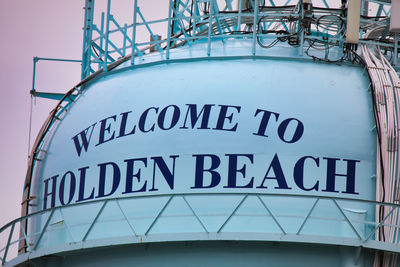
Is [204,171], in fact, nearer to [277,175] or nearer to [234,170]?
[234,170]

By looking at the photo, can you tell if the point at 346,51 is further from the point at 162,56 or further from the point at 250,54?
the point at 162,56

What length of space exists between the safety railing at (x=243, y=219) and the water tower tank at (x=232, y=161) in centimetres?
3

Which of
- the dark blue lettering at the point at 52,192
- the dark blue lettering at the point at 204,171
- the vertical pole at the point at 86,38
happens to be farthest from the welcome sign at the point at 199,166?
the vertical pole at the point at 86,38

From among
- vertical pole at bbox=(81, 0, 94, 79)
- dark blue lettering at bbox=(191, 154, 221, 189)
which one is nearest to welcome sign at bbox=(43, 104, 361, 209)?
dark blue lettering at bbox=(191, 154, 221, 189)

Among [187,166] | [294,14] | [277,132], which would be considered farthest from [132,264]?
[294,14]

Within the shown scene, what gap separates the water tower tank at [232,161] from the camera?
20.3 m

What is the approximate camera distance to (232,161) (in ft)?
68.9

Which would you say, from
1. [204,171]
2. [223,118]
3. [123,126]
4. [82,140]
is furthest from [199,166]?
[82,140]

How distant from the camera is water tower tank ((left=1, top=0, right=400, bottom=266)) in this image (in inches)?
798

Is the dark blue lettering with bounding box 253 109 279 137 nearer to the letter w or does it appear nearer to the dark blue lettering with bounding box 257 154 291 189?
the dark blue lettering with bounding box 257 154 291 189

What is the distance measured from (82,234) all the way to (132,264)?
59.7 inches

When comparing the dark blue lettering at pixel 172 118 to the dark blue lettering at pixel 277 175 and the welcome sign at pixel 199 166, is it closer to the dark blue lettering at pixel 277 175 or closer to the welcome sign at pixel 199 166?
the welcome sign at pixel 199 166

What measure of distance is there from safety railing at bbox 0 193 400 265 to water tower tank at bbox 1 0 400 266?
29mm

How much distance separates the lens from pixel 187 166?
21.2 metres
